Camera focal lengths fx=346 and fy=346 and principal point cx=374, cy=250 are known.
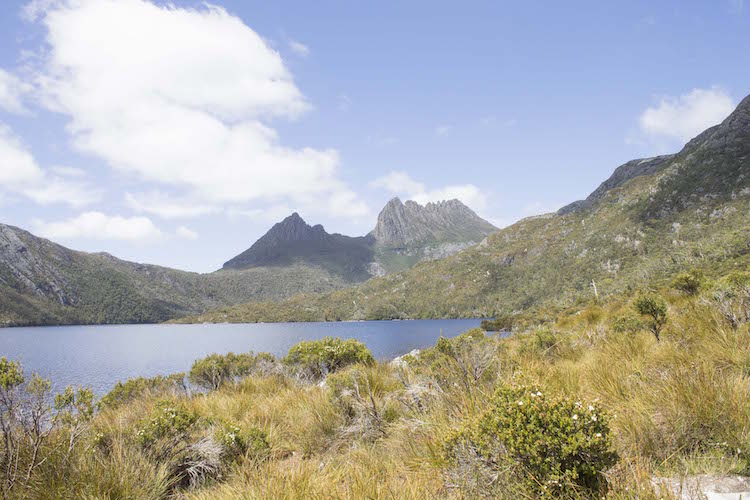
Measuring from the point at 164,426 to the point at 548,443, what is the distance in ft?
16.7

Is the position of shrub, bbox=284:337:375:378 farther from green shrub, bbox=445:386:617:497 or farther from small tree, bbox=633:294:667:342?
green shrub, bbox=445:386:617:497

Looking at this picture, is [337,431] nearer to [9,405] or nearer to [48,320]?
[9,405]

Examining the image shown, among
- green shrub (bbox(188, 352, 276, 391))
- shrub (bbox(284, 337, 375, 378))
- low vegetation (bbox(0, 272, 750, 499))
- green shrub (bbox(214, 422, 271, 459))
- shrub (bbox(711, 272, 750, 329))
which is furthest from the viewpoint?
green shrub (bbox(188, 352, 276, 391))

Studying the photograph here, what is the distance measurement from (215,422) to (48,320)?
26203cm

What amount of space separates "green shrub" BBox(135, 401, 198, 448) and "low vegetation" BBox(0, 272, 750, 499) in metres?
0.02

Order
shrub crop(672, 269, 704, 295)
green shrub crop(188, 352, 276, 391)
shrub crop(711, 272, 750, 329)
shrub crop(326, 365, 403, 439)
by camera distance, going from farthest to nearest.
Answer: green shrub crop(188, 352, 276, 391) < shrub crop(672, 269, 704, 295) < shrub crop(711, 272, 750, 329) < shrub crop(326, 365, 403, 439)

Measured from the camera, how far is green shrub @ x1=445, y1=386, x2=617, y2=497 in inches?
92.4

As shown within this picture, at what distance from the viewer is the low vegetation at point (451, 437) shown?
8.21ft

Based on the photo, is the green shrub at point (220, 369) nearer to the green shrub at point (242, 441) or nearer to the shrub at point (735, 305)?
the green shrub at point (242, 441)

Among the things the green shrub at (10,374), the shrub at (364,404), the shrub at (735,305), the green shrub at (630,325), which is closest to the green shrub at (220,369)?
the green shrub at (10,374)

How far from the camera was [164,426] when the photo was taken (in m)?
4.96

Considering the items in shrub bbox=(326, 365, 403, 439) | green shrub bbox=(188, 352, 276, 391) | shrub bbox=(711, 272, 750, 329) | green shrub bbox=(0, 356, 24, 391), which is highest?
green shrub bbox=(0, 356, 24, 391)

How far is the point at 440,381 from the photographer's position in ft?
17.1

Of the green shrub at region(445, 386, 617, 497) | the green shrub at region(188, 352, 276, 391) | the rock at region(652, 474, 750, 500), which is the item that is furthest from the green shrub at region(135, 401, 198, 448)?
the green shrub at region(188, 352, 276, 391)
